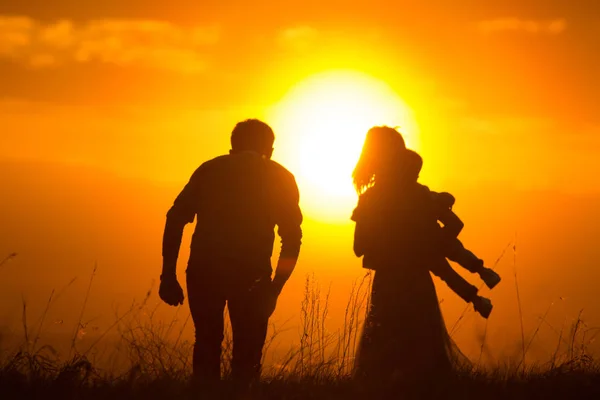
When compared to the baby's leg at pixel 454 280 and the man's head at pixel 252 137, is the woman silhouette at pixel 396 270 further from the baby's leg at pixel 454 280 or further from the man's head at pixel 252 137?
the man's head at pixel 252 137

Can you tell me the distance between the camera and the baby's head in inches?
260

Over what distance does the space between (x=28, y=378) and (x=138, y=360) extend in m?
0.84

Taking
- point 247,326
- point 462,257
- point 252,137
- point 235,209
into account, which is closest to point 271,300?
point 247,326

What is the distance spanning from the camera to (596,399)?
6191 mm

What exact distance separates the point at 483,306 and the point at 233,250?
1994 millimetres

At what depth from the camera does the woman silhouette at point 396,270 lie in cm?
Answer: 653

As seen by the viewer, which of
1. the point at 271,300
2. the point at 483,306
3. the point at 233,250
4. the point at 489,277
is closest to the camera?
the point at 233,250

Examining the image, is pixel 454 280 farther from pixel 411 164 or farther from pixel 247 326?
pixel 247 326

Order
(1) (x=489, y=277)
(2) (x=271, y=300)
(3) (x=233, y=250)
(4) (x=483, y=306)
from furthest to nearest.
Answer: (1) (x=489, y=277) → (4) (x=483, y=306) → (2) (x=271, y=300) → (3) (x=233, y=250)

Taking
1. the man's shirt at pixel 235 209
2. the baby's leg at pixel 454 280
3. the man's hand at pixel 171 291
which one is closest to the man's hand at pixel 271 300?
the man's shirt at pixel 235 209

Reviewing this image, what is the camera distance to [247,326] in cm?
649

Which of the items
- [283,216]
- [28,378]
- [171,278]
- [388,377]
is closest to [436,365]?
[388,377]

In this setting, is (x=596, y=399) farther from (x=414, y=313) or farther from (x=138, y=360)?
(x=138, y=360)

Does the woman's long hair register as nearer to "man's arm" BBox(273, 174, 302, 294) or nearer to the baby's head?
the baby's head
